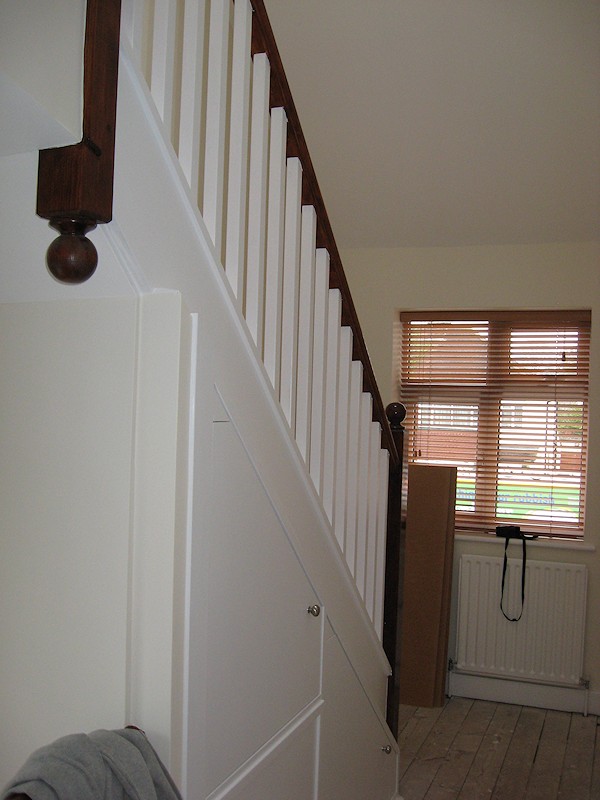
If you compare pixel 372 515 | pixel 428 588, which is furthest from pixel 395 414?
pixel 428 588

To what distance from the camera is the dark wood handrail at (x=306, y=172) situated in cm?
178

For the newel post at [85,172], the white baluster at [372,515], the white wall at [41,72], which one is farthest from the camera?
the white baluster at [372,515]

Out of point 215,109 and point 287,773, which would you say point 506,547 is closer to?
point 287,773

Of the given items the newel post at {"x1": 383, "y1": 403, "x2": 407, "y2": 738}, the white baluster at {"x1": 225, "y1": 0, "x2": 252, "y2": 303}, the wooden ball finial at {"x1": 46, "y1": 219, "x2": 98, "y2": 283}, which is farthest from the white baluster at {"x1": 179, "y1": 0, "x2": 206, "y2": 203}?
the newel post at {"x1": 383, "y1": 403, "x2": 407, "y2": 738}

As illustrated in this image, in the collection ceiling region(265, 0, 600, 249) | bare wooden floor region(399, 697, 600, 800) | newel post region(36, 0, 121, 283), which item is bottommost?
bare wooden floor region(399, 697, 600, 800)

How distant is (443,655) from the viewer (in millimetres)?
4184

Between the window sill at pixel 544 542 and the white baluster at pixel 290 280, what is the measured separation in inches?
103

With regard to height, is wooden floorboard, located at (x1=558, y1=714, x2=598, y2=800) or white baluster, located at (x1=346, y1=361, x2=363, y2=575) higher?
white baluster, located at (x1=346, y1=361, x2=363, y2=575)

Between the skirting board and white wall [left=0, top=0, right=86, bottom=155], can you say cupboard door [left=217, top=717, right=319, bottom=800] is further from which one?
the skirting board

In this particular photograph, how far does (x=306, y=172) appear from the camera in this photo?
79.4 inches

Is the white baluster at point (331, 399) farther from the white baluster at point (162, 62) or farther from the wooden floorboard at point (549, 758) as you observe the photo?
the wooden floorboard at point (549, 758)

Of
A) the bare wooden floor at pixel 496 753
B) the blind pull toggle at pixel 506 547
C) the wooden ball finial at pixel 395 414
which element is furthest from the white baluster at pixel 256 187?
the blind pull toggle at pixel 506 547

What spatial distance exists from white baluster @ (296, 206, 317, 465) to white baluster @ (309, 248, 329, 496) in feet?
0.14

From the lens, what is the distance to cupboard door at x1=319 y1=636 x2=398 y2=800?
2297 mm
